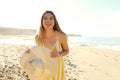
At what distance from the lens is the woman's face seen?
3.00 m

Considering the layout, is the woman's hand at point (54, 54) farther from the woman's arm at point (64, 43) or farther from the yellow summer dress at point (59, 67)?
the woman's arm at point (64, 43)

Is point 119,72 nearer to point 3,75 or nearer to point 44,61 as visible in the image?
point 3,75

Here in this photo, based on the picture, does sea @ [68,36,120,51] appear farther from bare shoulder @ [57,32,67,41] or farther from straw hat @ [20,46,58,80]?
straw hat @ [20,46,58,80]

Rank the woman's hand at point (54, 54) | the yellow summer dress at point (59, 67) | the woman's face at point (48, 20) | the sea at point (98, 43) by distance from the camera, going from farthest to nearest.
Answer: the sea at point (98, 43) < the woman's face at point (48, 20) < the yellow summer dress at point (59, 67) < the woman's hand at point (54, 54)

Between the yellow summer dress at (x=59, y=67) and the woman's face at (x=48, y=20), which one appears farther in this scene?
the woman's face at (x=48, y=20)

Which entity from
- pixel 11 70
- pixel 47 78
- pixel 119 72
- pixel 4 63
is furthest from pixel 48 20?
pixel 119 72

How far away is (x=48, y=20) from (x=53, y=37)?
0.72ft

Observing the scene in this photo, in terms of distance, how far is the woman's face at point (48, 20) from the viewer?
3002 mm

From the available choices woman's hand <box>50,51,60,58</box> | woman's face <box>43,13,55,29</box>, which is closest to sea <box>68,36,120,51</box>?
woman's face <box>43,13,55,29</box>

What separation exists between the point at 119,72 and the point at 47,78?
705 cm

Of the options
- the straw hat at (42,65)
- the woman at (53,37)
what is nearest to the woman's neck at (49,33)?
the woman at (53,37)

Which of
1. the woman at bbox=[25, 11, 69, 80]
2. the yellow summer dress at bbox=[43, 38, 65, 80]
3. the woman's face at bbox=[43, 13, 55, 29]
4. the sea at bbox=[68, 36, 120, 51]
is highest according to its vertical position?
the woman's face at bbox=[43, 13, 55, 29]

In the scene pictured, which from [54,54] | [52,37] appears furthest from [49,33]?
[54,54]

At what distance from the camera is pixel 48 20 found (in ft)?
9.84
